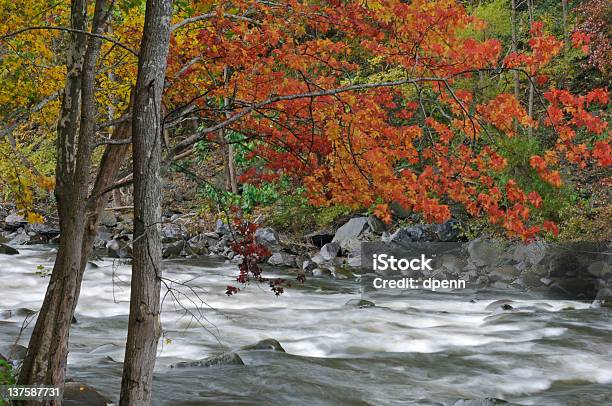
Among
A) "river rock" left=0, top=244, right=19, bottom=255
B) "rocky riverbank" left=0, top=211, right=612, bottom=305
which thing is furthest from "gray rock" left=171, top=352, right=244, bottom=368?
"river rock" left=0, top=244, right=19, bottom=255

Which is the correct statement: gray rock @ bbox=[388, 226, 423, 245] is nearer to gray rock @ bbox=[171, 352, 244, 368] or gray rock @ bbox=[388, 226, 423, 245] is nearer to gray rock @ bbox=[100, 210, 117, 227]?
gray rock @ bbox=[100, 210, 117, 227]

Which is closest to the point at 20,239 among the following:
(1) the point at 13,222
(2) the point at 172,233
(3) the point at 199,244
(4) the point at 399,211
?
(1) the point at 13,222

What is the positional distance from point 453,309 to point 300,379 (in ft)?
18.9

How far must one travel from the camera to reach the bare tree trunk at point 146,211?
4.14m

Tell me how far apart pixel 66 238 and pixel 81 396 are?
1.73 metres

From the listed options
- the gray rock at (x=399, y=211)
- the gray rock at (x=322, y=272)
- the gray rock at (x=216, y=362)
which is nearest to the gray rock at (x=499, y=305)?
the gray rock at (x=322, y=272)

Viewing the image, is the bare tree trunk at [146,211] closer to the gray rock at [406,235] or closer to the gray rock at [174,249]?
the gray rock at [406,235]

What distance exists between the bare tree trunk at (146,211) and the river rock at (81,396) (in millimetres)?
2057

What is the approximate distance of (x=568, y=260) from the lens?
48.1 ft

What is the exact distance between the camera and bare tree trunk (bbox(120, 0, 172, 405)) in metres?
4.14

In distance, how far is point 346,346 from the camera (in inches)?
393

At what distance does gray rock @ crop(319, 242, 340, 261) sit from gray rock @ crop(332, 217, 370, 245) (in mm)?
601

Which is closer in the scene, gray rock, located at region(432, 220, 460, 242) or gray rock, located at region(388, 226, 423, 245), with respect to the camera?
gray rock, located at region(432, 220, 460, 242)

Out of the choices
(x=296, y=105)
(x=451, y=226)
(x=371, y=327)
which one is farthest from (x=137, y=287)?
(x=451, y=226)
